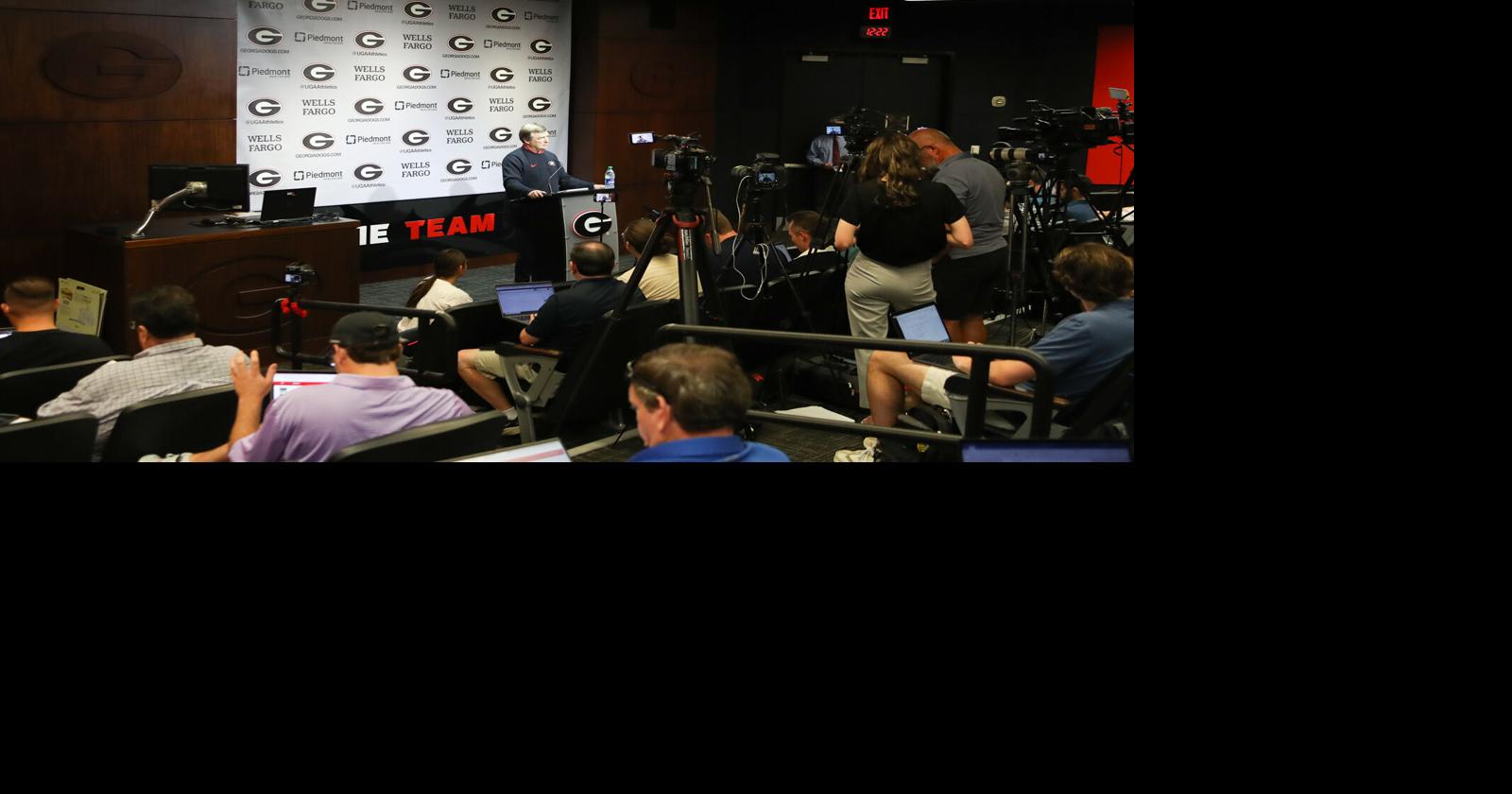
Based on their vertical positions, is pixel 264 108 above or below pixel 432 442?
above

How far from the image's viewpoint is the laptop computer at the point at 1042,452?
240 cm

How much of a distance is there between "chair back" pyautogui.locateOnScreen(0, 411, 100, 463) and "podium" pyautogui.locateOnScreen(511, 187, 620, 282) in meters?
4.93

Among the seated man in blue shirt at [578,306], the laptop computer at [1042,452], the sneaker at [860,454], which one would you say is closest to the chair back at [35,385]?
the seated man in blue shirt at [578,306]

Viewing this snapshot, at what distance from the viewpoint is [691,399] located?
2627 mm

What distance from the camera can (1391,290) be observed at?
2.17 metres

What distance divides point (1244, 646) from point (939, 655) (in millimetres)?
553

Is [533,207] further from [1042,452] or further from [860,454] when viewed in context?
[1042,452]

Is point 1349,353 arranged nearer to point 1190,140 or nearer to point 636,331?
point 1190,140

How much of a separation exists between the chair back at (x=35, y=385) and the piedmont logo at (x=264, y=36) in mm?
4731

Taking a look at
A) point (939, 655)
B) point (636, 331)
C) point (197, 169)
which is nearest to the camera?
point (939, 655)

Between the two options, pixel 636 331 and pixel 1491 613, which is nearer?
pixel 1491 613

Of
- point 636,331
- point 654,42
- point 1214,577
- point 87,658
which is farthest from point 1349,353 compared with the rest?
point 654,42

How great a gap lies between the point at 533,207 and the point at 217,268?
7.76 ft

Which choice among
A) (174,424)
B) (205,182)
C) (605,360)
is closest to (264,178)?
(205,182)
